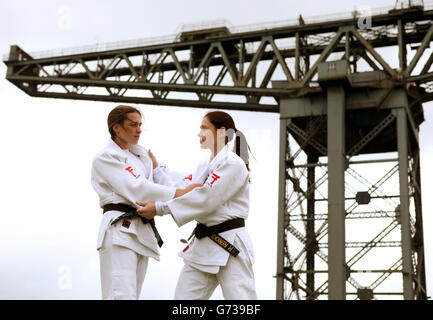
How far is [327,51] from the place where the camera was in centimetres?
3002

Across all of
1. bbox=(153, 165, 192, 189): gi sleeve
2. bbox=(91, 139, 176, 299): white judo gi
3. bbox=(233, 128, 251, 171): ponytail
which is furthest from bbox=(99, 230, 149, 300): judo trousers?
bbox=(233, 128, 251, 171): ponytail

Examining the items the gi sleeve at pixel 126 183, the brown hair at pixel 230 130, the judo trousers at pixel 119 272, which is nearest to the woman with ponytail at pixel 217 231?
the gi sleeve at pixel 126 183

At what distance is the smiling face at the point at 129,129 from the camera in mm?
6816

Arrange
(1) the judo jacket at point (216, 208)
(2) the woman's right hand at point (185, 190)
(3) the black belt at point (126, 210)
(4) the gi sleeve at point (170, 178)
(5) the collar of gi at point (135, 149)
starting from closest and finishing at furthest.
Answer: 1. (1) the judo jacket at point (216, 208)
2. (3) the black belt at point (126, 210)
3. (2) the woman's right hand at point (185, 190)
4. (5) the collar of gi at point (135, 149)
5. (4) the gi sleeve at point (170, 178)

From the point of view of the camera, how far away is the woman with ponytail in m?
6.34

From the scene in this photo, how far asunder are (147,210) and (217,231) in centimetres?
70

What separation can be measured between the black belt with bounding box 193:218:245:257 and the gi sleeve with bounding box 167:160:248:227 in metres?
0.17

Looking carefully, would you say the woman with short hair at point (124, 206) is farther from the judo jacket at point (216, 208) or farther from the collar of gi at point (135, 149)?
the judo jacket at point (216, 208)

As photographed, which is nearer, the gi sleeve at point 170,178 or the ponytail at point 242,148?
the ponytail at point 242,148

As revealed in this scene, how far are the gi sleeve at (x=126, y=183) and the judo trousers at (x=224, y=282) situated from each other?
2.47ft

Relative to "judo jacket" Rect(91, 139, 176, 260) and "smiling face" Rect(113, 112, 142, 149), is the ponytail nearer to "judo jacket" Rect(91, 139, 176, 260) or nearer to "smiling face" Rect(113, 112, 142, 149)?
"judo jacket" Rect(91, 139, 176, 260)
